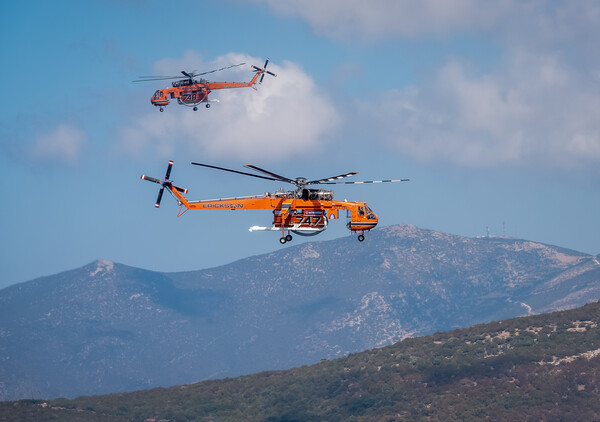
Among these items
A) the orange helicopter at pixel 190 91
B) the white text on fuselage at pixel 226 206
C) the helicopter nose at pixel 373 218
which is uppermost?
the orange helicopter at pixel 190 91

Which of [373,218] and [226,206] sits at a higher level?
[226,206]

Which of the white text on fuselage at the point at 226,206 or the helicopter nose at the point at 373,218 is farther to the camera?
the helicopter nose at the point at 373,218

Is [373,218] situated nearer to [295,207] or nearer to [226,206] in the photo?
[295,207]

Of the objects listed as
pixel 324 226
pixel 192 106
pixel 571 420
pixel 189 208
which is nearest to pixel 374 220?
pixel 324 226

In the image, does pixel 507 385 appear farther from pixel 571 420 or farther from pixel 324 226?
pixel 324 226

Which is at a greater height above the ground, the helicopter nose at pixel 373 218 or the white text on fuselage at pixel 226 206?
the white text on fuselage at pixel 226 206

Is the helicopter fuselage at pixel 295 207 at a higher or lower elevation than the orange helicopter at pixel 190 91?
lower

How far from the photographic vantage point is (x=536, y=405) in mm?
187000

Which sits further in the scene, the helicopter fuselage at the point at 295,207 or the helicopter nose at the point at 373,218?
the helicopter nose at the point at 373,218

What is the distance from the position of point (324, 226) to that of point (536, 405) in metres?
96.7

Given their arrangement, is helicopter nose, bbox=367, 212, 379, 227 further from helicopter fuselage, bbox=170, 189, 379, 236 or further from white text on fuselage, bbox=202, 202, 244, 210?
white text on fuselage, bbox=202, 202, 244, 210

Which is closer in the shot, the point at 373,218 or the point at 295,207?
the point at 295,207

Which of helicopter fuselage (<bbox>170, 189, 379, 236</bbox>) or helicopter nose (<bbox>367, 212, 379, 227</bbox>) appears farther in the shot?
helicopter nose (<bbox>367, 212, 379, 227</bbox>)

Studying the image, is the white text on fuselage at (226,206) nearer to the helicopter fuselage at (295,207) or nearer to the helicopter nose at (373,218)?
the helicopter fuselage at (295,207)
